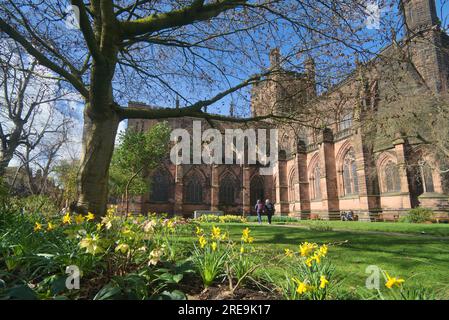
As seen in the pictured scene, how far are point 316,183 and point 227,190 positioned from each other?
1242cm

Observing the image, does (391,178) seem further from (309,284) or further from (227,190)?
(309,284)

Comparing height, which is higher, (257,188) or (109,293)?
(257,188)

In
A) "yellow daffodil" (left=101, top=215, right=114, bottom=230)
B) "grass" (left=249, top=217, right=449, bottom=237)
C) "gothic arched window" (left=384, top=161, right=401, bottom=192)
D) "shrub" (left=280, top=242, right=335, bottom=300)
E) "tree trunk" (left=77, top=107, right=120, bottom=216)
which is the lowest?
"grass" (left=249, top=217, right=449, bottom=237)

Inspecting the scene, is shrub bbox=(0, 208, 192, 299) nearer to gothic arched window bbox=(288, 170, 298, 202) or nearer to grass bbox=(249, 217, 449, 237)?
grass bbox=(249, 217, 449, 237)

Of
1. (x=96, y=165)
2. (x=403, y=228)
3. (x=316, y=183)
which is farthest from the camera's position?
(x=316, y=183)

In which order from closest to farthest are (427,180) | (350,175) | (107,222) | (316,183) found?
(107,222)
(427,180)
(350,175)
(316,183)

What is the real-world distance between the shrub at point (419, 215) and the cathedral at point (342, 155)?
802 mm

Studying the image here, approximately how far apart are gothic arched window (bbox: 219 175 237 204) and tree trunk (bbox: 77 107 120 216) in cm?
3327

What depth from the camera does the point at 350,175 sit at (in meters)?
28.0

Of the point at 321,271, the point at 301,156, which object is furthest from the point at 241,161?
the point at 321,271

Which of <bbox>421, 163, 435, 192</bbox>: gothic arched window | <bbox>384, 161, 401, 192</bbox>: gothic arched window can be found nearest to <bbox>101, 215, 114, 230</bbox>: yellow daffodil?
<bbox>421, 163, 435, 192</bbox>: gothic arched window

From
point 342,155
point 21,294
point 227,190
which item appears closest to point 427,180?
point 342,155

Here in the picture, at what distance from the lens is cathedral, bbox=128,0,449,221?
7.39 meters
